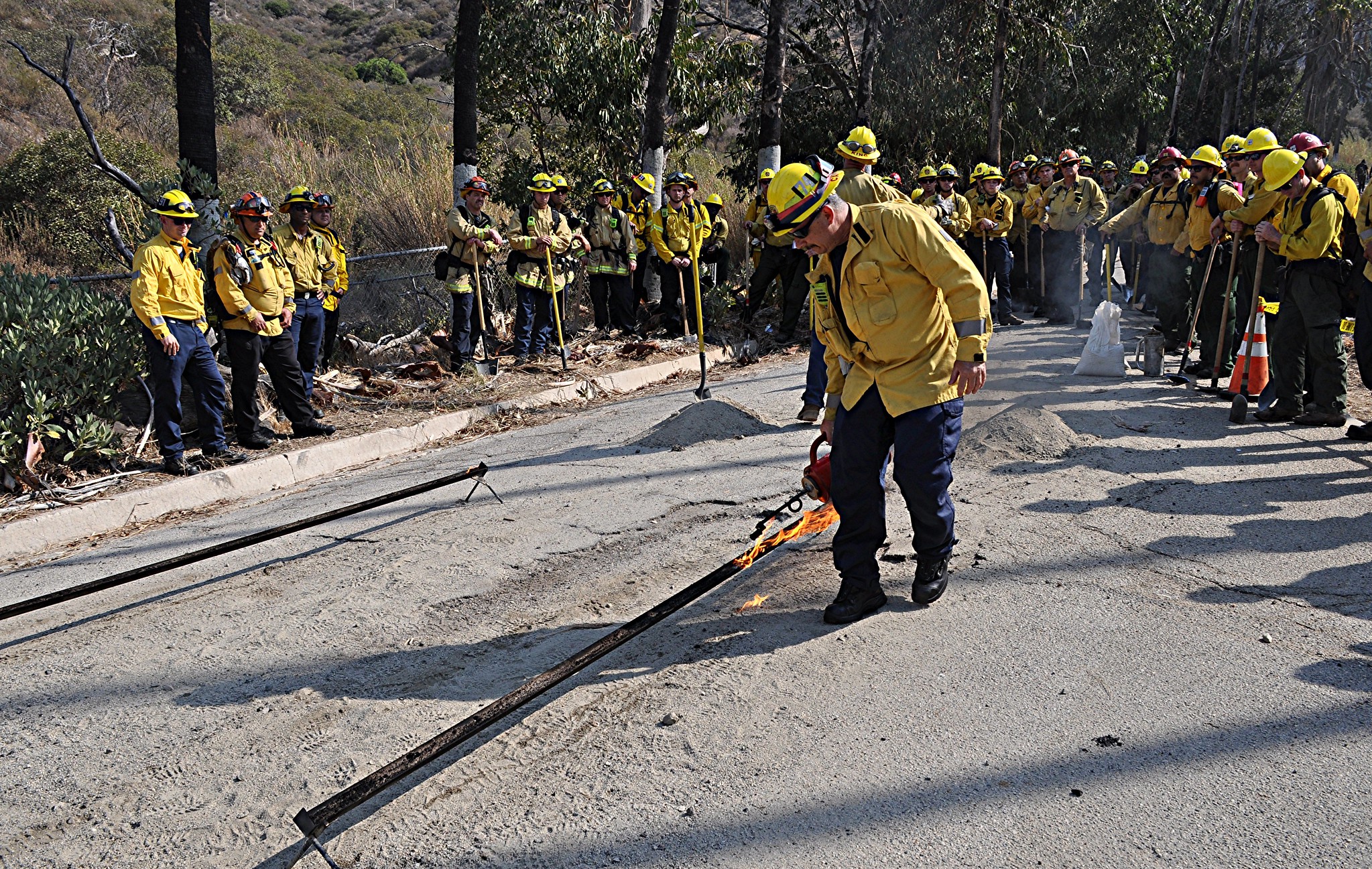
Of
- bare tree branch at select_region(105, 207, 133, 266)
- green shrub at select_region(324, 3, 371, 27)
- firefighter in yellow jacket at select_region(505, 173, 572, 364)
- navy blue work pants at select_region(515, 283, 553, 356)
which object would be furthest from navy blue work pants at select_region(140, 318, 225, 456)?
green shrub at select_region(324, 3, 371, 27)

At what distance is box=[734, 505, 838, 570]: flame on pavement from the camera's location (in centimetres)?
442

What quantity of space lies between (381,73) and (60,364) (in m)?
40.5

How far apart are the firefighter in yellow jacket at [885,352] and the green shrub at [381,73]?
44671 mm

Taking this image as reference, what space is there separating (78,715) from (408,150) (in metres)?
15.8

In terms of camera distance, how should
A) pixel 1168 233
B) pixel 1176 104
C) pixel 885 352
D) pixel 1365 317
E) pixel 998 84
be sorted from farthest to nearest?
pixel 1176 104 < pixel 998 84 < pixel 1168 233 < pixel 1365 317 < pixel 885 352

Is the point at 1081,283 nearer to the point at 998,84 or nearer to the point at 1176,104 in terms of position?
the point at 998,84

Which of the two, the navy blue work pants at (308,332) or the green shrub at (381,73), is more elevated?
the green shrub at (381,73)

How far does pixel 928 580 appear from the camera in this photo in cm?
443

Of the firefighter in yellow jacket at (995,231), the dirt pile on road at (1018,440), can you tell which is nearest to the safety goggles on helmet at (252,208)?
the dirt pile on road at (1018,440)

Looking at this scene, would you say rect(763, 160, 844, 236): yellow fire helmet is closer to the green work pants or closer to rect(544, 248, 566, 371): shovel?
the green work pants

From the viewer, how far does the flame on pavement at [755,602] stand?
460 centimetres

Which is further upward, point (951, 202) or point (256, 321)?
point (951, 202)

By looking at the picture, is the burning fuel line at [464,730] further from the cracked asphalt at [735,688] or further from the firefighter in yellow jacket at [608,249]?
the firefighter in yellow jacket at [608,249]

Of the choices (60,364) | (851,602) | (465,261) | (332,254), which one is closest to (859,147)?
(851,602)
